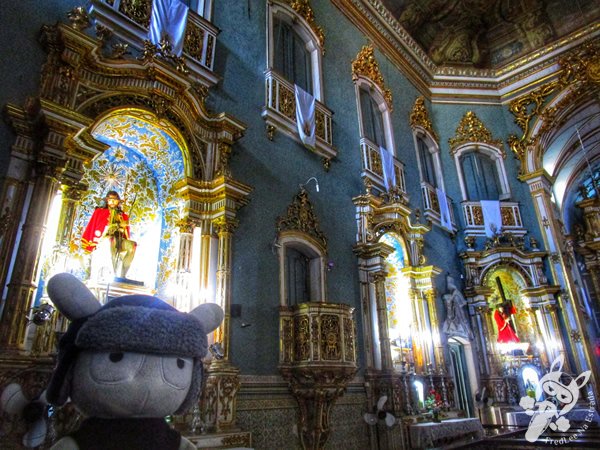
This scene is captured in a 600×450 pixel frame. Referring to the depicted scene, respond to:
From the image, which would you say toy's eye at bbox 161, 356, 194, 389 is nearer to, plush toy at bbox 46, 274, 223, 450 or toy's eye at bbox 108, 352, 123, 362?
plush toy at bbox 46, 274, 223, 450

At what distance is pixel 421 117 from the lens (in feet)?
43.9

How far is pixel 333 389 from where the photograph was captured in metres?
6.48

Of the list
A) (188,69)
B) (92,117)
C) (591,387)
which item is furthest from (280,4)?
(591,387)

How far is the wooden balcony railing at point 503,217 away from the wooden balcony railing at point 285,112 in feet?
20.7

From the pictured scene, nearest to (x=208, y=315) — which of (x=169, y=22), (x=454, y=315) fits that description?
(x=169, y=22)

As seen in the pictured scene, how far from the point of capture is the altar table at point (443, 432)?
311 inches

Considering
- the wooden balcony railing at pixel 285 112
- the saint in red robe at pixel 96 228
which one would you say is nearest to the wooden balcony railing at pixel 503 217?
the wooden balcony railing at pixel 285 112

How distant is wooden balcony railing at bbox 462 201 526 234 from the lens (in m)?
13.4

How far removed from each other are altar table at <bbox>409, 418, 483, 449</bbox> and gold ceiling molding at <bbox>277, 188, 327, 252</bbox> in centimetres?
363

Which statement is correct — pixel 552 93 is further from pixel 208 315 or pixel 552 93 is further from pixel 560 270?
pixel 208 315

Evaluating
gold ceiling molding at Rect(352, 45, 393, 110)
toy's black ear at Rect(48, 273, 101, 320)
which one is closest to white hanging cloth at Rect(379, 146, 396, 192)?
gold ceiling molding at Rect(352, 45, 393, 110)

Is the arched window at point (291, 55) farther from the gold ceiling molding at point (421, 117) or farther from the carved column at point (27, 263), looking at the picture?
the carved column at point (27, 263)

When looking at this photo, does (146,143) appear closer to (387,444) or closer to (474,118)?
(387,444)

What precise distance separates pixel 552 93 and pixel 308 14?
922cm
